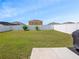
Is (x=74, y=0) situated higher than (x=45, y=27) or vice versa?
(x=74, y=0)

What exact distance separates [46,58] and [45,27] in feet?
116

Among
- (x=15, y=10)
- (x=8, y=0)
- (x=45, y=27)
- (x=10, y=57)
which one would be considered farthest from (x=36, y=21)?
(x=10, y=57)

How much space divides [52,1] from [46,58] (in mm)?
7821

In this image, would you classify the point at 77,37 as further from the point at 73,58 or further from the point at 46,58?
the point at 46,58

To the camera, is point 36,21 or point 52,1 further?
point 36,21

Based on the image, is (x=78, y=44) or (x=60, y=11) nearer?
(x=78, y=44)

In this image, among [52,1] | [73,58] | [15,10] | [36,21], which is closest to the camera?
[73,58]

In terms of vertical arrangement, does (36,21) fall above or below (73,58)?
below

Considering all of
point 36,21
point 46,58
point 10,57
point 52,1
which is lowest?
point 36,21

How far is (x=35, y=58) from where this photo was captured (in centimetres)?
358

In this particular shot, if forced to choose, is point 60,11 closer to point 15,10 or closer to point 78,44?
point 15,10

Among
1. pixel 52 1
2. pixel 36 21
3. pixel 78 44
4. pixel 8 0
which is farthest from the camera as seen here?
pixel 36 21

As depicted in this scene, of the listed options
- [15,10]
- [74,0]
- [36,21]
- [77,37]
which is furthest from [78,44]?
[36,21]

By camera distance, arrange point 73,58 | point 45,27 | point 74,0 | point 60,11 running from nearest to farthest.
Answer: point 73,58
point 74,0
point 60,11
point 45,27
